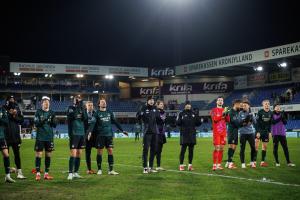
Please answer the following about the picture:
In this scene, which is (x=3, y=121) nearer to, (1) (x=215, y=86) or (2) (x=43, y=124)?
(2) (x=43, y=124)

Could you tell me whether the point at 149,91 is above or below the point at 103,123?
above

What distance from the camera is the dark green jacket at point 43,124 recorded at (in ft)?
40.7

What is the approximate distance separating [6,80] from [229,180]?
62501mm

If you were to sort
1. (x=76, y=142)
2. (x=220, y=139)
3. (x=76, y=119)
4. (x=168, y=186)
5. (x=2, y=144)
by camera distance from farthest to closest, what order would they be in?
(x=220, y=139) < (x=76, y=119) < (x=76, y=142) < (x=2, y=144) < (x=168, y=186)

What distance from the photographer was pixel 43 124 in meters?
12.5

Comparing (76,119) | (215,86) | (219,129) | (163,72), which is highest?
(163,72)

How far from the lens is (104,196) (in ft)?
31.6

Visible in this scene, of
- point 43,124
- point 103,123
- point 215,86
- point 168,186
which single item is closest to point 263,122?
point 103,123

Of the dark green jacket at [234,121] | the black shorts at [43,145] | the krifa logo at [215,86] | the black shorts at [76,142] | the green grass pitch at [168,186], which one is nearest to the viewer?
the green grass pitch at [168,186]

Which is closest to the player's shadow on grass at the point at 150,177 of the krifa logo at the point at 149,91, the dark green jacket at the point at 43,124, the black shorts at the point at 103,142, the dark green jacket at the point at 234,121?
the black shorts at the point at 103,142

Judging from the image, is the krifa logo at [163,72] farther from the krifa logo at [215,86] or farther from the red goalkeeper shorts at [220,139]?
the red goalkeeper shorts at [220,139]

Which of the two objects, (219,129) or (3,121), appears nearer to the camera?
(3,121)

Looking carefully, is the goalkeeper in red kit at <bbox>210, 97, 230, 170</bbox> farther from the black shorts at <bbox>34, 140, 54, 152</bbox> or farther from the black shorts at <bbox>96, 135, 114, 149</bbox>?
the black shorts at <bbox>34, 140, 54, 152</bbox>

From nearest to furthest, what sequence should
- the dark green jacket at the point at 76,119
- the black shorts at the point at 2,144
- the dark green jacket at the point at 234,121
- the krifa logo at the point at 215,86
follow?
the black shorts at the point at 2,144 → the dark green jacket at the point at 76,119 → the dark green jacket at the point at 234,121 → the krifa logo at the point at 215,86
